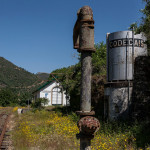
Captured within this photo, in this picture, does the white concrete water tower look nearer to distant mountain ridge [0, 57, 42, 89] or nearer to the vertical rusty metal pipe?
the vertical rusty metal pipe

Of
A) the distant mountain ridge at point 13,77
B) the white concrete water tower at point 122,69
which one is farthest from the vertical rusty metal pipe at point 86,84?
the distant mountain ridge at point 13,77

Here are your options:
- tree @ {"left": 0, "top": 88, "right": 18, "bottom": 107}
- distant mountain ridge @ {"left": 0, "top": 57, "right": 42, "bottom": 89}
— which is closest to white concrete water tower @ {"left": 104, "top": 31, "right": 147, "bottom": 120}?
tree @ {"left": 0, "top": 88, "right": 18, "bottom": 107}

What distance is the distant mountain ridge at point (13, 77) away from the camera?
103938mm

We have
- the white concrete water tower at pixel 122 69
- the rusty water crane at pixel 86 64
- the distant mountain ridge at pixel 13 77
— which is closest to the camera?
the rusty water crane at pixel 86 64

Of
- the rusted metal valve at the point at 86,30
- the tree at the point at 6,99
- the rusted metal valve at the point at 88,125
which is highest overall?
the rusted metal valve at the point at 86,30

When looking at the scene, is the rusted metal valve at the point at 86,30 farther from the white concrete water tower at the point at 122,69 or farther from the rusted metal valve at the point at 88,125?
the white concrete water tower at the point at 122,69

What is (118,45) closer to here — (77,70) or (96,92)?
(96,92)

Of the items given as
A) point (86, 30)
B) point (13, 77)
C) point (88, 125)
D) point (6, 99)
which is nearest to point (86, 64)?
point (86, 30)

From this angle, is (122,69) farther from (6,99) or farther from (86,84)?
(6,99)

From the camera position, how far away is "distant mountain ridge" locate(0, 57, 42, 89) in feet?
341

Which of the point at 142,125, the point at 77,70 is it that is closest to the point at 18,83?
the point at 77,70

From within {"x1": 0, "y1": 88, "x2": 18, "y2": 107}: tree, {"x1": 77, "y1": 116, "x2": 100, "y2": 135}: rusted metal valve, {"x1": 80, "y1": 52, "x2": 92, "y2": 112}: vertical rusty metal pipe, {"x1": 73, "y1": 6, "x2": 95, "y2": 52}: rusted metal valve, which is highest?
{"x1": 73, "y1": 6, "x2": 95, "y2": 52}: rusted metal valve

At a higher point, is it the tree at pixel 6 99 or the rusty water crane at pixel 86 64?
the rusty water crane at pixel 86 64

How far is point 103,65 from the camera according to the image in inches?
974
